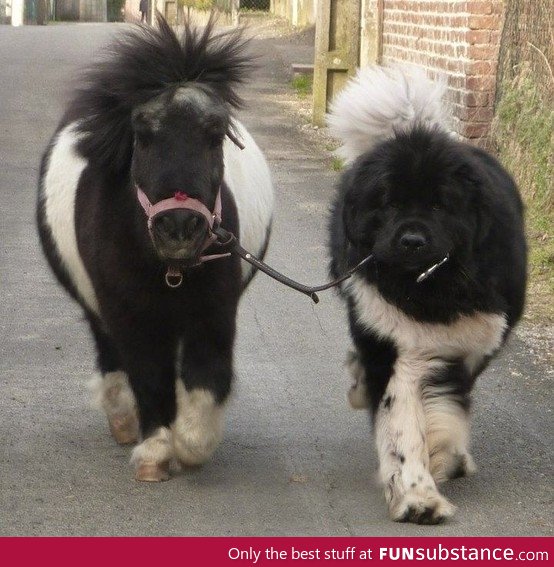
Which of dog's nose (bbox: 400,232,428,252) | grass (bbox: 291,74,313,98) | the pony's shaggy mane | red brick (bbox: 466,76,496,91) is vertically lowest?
grass (bbox: 291,74,313,98)

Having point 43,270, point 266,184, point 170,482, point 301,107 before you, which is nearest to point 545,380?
point 266,184

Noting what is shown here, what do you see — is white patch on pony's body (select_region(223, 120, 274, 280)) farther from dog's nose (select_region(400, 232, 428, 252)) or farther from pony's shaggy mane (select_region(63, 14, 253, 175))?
dog's nose (select_region(400, 232, 428, 252))

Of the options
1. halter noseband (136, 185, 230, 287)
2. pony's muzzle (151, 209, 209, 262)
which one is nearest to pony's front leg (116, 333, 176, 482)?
halter noseband (136, 185, 230, 287)

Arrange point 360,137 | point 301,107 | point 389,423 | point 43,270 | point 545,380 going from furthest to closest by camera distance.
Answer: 1. point 301,107
2. point 43,270
3. point 545,380
4. point 360,137
5. point 389,423

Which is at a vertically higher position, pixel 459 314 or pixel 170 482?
pixel 459 314

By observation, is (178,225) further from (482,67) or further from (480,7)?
(480,7)

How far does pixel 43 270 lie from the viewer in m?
9.67

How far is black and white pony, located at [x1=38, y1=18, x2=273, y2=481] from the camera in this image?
4.99 meters

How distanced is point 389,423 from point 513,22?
7.07 metres

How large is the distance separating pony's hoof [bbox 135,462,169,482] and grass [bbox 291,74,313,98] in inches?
543

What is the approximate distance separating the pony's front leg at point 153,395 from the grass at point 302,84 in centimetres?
1373

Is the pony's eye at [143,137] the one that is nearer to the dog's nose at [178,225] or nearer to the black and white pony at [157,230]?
the black and white pony at [157,230]

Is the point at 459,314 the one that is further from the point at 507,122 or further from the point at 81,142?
the point at 507,122

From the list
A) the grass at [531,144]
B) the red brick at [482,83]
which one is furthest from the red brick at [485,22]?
the grass at [531,144]
